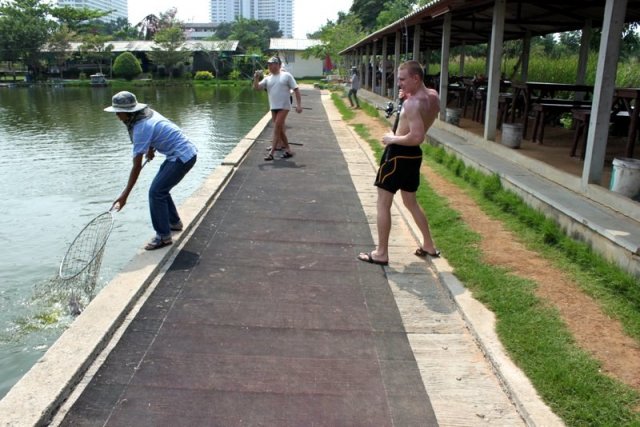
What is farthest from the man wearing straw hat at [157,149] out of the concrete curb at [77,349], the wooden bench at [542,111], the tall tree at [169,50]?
the tall tree at [169,50]

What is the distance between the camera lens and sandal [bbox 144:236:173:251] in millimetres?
4949

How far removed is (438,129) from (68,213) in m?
7.37

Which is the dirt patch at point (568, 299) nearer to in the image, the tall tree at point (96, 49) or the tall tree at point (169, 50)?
the tall tree at point (169, 50)

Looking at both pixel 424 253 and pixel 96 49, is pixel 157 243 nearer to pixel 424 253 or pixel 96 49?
pixel 424 253

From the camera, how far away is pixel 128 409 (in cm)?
282

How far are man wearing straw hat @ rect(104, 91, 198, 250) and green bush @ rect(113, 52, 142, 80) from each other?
51122 millimetres

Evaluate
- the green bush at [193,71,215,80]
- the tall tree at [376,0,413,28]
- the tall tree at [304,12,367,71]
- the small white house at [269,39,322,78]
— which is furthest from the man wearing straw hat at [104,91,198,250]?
the small white house at [269,39,322,78]

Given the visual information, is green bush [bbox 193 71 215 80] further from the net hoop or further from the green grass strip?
the net hoop

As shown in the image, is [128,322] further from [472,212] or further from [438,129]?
[438,129]

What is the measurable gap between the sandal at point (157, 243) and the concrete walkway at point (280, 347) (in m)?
0.11

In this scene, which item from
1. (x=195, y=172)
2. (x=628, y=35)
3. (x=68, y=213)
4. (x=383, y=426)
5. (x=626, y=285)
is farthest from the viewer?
(x=628, y=35)

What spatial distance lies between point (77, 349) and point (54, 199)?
6758 mm

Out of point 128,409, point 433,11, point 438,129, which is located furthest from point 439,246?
point 438,129

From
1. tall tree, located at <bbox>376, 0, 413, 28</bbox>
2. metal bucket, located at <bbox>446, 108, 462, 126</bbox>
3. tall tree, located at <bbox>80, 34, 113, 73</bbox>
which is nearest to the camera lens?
metal bucket, located at <bbox>446, 108, 462, 126</bbox>
